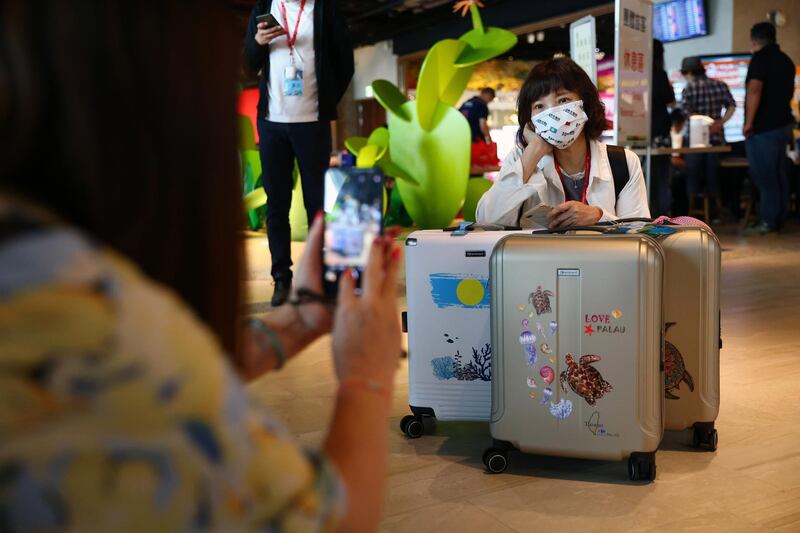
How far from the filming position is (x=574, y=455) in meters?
1.87

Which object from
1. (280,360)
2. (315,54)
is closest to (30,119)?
(280,360)

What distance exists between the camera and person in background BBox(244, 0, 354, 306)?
11.9 feet

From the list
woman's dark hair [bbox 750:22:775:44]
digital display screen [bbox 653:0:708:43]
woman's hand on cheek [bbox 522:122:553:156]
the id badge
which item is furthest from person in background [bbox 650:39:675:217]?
woman's hand on cheek [bbox 522:122:553:156]

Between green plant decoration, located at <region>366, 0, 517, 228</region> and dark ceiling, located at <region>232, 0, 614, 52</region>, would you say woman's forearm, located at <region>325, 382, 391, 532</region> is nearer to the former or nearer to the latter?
green plant decoration, located at <region>366, 0, 517, 228</region>

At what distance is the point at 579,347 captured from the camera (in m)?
1.83

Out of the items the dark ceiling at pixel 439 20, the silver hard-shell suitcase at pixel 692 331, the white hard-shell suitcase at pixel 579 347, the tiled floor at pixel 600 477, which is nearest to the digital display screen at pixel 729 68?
the dark ceiling at pixel 439 20

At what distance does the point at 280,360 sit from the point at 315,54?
2.96m

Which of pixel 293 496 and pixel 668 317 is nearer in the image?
pixel 293 496

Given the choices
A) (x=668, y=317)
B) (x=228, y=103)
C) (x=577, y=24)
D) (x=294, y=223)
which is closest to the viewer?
(x=228, y=103)

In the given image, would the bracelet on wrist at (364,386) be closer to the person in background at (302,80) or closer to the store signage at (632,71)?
the person in background at (302,80)

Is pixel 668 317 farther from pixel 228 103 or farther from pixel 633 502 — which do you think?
pixel 228 103

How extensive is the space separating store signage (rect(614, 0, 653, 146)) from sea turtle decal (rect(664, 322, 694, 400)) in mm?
3124

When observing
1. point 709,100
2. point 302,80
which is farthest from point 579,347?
point 709,100

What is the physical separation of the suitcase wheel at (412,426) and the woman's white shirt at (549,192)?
23.5 inches
